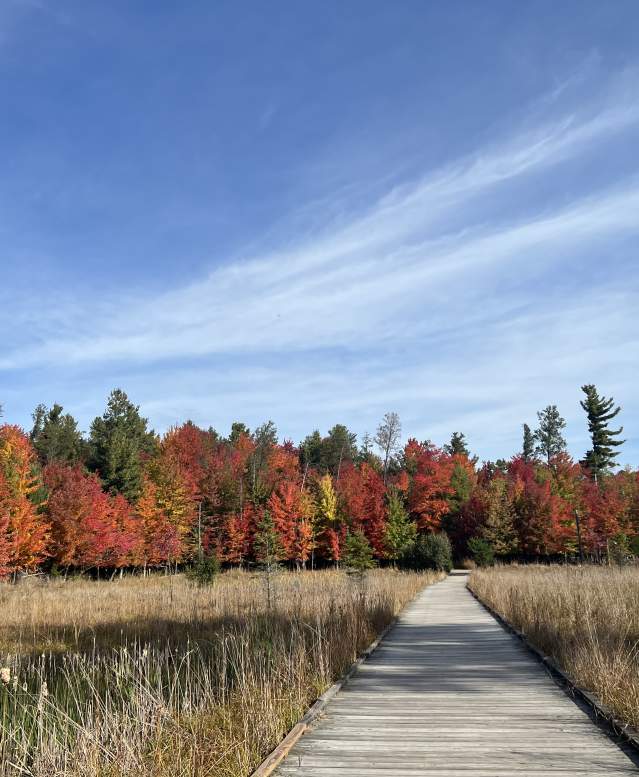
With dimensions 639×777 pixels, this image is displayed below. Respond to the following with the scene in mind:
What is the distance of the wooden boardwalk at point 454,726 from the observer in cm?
455

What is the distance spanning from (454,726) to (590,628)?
3835 mm

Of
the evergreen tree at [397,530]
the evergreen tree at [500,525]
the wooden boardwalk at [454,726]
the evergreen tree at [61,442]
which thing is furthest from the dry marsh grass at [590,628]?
the evergreen tree at [61,442]

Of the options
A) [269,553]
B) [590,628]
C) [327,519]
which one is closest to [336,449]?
[327,519]

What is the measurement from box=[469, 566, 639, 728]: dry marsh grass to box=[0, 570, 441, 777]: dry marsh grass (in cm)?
270

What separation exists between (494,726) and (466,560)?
44.9 m

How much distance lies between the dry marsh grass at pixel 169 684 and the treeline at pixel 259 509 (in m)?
22.3

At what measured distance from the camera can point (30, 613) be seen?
1698cm

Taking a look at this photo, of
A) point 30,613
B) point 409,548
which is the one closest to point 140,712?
point 30,613

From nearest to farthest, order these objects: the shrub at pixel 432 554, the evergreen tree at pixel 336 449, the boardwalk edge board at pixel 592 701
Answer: the boardwalk edge board at pixel 592 701, the shrub at pixel 432 554, the evergreen tree at pixel 336 449

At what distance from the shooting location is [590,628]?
8609 mm

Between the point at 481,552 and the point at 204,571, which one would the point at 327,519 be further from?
the point at 204,571

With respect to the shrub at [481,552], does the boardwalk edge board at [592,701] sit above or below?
above

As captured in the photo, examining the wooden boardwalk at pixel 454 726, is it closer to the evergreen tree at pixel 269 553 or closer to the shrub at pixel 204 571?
the evergreen tree at pixel 269 553

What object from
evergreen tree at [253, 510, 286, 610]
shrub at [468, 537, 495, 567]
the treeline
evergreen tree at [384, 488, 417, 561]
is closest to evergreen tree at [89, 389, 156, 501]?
the treeline
